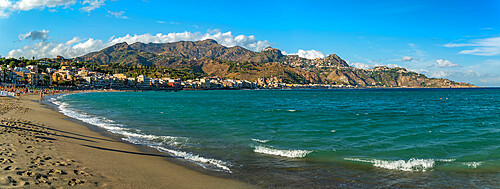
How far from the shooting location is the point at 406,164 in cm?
1054

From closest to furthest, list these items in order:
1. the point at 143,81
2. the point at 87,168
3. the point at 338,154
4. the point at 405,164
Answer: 1. the point at 87,168
2. the point at 405,164
3. the point at 338,154
4. the point at 143,81

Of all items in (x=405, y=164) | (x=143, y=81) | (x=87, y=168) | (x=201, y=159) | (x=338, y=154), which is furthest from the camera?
(x=143, y=81)

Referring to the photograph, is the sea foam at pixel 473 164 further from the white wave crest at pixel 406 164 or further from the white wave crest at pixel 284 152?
Result: the white wave crest at pixel 284 152

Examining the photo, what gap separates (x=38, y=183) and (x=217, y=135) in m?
11.0

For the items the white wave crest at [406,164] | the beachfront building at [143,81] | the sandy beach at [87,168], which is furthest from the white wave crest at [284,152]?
the beachfront building at [143,81]

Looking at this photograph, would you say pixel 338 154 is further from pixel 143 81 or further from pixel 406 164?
pixel 143 81

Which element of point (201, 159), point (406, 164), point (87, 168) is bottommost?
point (201, 159)

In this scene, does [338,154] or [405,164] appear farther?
[338,154]

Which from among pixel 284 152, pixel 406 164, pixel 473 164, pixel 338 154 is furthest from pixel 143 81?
pixel 473 164

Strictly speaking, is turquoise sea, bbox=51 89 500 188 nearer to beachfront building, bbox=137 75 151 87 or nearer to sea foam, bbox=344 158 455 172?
sea foam, bbox=344 158 455 172

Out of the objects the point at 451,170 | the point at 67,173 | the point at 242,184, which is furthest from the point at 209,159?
the point at 451,170

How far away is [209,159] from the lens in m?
11.1

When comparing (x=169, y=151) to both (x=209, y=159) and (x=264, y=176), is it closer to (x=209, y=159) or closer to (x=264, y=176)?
(x=209, y=159)

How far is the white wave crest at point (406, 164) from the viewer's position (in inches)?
401
